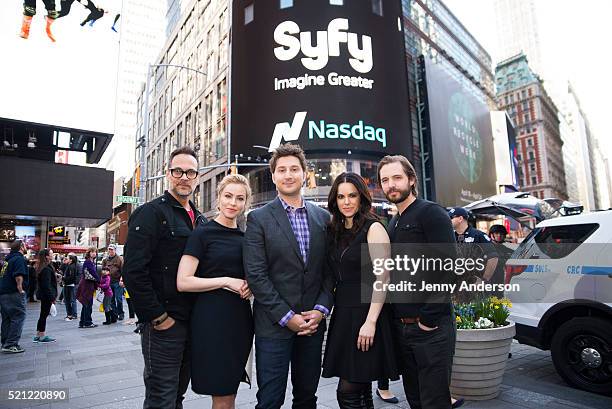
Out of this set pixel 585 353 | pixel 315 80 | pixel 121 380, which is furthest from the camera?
pixel 315 80

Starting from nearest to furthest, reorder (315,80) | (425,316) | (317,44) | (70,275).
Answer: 1. (425,316)
2. (70,275)
3. (315,80)
4. (317,44)

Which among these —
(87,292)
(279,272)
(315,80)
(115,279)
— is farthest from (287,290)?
(315,80)

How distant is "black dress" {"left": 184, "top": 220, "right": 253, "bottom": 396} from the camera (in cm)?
262

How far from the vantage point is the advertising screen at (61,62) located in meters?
12.1

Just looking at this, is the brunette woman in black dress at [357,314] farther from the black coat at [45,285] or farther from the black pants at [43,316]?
the black coat at [45,285]

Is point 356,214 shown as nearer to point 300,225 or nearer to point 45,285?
point 300,225

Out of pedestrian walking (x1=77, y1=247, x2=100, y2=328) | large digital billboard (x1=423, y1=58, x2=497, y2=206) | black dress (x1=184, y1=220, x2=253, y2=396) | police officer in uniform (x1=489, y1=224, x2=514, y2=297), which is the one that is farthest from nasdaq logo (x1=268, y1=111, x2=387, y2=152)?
black dress (x1=184, y1=220, x2=253, y2=396)

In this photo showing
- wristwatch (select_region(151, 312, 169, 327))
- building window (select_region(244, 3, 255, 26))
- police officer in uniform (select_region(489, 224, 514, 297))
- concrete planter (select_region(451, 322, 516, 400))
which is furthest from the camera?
building window (select_region(244, 3, 255, 26))

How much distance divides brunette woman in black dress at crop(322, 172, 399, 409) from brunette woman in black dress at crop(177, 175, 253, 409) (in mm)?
659

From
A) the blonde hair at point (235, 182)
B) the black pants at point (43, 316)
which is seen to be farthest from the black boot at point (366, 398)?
the black pants at point (43, 316)

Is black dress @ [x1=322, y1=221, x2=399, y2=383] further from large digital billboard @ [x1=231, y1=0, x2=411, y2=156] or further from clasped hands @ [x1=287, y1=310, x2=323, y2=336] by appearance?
large digital billboard @ [x1=231, y1=0, x2=411, y2=156]

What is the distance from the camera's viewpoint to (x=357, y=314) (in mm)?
2695

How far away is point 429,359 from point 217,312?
1.55 meters

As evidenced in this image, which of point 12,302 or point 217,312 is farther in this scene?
point 12,302
